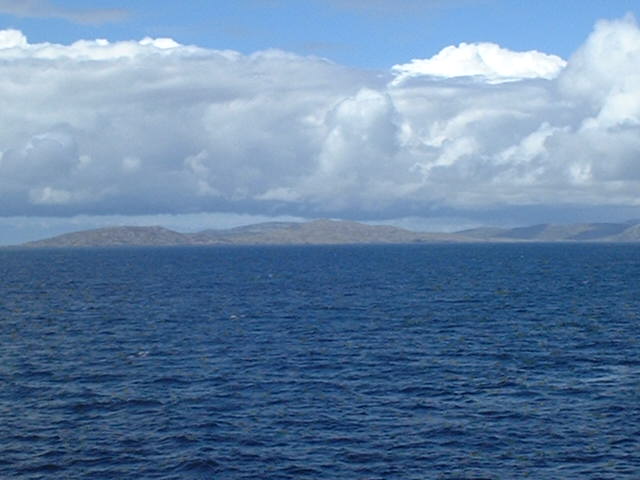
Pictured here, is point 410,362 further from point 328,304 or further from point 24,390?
point 328,304

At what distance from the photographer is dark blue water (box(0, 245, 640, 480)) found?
3984cm

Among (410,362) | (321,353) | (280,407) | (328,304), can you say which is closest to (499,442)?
(280,407)

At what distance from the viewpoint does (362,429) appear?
4478 cm

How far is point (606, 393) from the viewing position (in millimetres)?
52094

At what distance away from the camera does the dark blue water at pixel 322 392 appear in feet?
131

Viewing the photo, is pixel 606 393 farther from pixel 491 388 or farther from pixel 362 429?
pixel 362 429

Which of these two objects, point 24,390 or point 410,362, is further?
point 410,362

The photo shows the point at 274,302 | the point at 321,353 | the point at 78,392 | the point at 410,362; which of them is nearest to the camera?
the point at 78,392

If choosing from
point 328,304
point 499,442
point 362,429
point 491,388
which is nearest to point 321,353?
point 491,388

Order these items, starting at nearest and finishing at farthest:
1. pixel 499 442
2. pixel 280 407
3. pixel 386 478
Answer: pixel 386 478 → pixel 499 442 → pixel 280 407

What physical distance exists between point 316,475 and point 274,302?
7419cm

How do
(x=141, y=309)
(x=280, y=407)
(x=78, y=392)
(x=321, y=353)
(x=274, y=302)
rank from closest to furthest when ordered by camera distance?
1. (x=280, y=407)
2. (x=78, y=392)
3. (x=321, y=353)
4. (x=141, y=309)
5. (x=274, y=302)

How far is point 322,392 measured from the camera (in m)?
53.4

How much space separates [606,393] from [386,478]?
71.2ft
